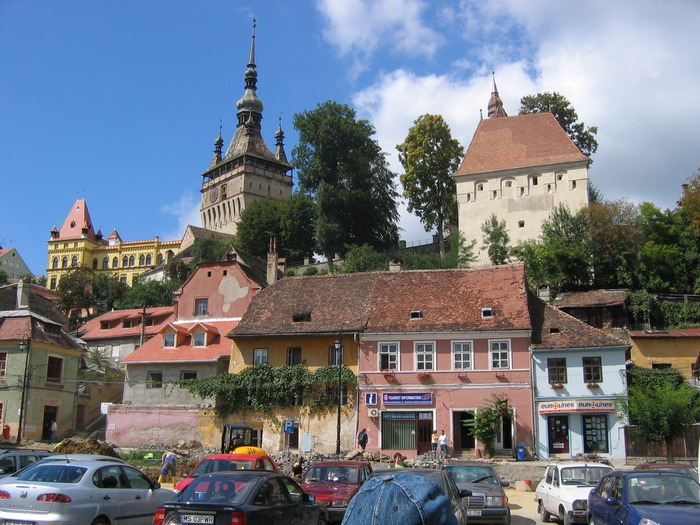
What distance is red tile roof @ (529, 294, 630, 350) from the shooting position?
34.9m

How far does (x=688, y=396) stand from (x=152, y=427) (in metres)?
27.0

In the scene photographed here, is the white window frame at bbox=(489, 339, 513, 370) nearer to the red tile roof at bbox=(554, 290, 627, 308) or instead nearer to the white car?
the red tile roof at bbox=(554, 290, 627, 308)

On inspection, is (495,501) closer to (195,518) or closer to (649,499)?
(649,499)

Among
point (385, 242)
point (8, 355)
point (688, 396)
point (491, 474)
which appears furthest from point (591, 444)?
point (385, 242)

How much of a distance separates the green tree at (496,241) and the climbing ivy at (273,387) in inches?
1127

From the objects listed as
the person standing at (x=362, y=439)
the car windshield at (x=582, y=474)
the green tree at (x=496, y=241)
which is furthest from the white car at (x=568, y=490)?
the green tree at (x=496, y=241)

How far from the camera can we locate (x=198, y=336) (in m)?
44.2

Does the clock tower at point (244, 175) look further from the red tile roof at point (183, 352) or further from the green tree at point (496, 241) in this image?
the red tile roof at point (183, 352)

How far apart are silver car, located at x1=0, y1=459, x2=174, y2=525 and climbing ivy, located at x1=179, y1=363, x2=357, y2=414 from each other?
22.4 metres

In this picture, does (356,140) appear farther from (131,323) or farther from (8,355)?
(8,355)

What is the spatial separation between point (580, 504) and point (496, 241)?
47137mm

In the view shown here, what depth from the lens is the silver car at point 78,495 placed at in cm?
1243

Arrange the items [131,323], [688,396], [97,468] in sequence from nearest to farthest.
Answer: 1. [97,468]
2. [688,396]
3. [131,323]

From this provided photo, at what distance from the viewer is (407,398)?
1433 inches
